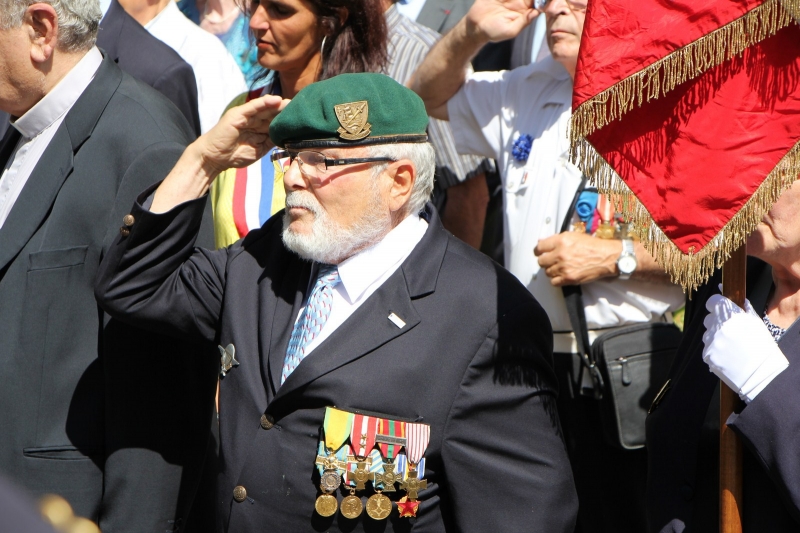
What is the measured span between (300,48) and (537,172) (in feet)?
3.34

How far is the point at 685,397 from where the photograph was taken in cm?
286

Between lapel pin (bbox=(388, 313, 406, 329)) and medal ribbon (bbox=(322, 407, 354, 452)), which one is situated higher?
lapel pin (bbox=(388, 313, 406, 329))

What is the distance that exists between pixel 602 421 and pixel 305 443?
1.48 metres

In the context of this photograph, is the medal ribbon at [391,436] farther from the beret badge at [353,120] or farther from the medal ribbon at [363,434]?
the beret badge at [353,120]

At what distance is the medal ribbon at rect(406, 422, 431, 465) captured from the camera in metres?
2.65

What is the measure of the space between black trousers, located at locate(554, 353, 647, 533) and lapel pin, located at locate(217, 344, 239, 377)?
4.92 ft

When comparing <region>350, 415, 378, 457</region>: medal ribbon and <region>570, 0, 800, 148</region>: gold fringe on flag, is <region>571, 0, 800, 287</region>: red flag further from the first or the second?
<region>350, 415, 378, 457</region>: medal ribbon

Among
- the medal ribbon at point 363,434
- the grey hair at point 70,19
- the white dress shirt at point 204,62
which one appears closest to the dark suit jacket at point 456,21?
the white dress shirt at point 204,62

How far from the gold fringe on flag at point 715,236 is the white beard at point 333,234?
587 mm

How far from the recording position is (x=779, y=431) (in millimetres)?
2436

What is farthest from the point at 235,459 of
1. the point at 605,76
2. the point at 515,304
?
the point at 605,76

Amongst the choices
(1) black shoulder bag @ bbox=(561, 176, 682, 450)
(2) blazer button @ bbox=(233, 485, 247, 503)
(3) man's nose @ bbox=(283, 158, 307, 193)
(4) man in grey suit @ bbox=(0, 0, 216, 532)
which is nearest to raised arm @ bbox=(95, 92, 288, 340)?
(4) man in grey suit @ bbox=(0, 0, 216, 532)

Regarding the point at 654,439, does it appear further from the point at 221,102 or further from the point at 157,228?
the point at 221,102

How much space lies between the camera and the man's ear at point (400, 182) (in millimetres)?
2938
